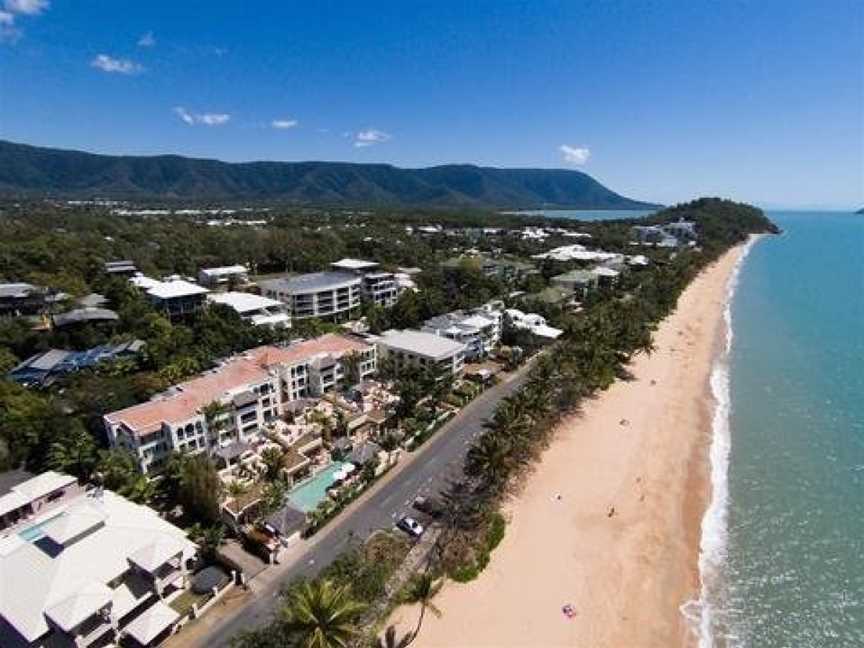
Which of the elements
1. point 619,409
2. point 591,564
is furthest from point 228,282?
point 591,564

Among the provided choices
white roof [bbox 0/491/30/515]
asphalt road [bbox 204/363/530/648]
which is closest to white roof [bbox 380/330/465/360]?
asphalt road [bbox 204/363/530/648]

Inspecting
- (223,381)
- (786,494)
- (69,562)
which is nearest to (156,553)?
(69,562)

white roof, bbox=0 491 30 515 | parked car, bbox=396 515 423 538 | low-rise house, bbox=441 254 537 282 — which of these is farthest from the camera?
low-rise house, bbox=441 254 537 282

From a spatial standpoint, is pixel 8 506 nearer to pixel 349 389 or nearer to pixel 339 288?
pixel 349 389

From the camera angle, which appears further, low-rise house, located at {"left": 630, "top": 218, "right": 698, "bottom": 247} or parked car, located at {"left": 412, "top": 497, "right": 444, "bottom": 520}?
low-rise house, located at {"left": 630, "top": 218, "right": 698, "bottom": 247}

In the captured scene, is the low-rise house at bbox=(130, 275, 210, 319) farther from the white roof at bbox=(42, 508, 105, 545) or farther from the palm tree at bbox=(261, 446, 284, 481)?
the white roof at bbox=(42, 508, 105, 545)

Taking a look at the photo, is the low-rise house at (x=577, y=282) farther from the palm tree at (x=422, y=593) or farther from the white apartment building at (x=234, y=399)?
the palm tree at (x=422, y=593)
